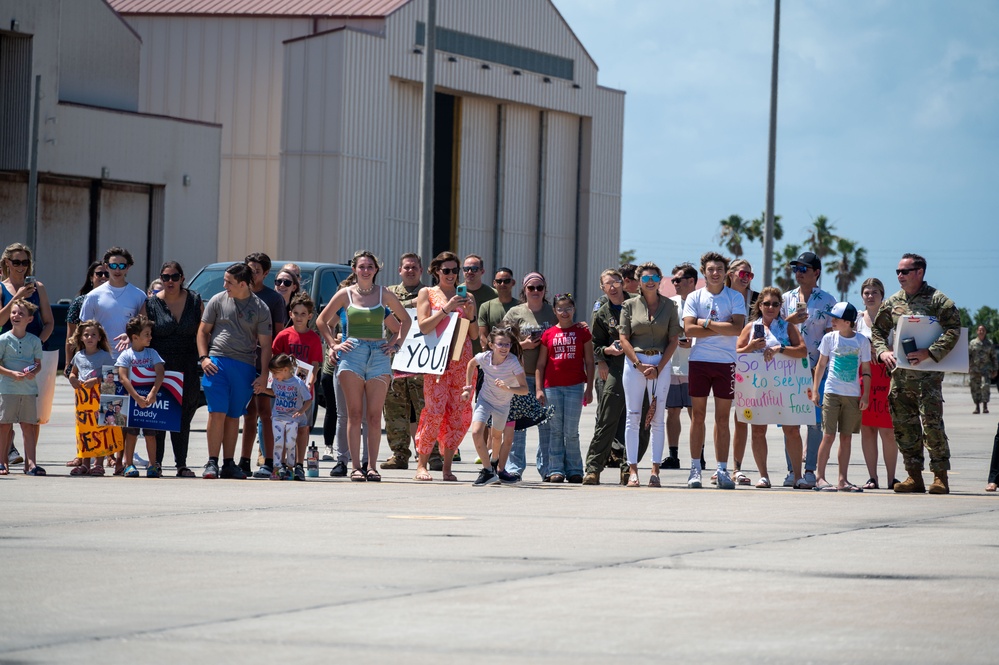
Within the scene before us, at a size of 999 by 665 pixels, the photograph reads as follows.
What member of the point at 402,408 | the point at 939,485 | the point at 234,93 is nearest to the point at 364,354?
the point at 402,408

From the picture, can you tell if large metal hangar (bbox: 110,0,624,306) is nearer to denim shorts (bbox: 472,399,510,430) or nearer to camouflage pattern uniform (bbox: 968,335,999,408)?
camouflage pattern uniform (bbox: 968,335,999,408)

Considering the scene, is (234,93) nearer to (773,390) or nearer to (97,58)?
(97,58)

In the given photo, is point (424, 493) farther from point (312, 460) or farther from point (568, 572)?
point (568, 572)

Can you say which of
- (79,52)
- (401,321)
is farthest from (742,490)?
(79,52)

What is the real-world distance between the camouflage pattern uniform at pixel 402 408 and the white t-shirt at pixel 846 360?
12.9 feet

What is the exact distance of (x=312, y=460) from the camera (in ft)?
48.1

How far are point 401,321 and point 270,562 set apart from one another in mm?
6173

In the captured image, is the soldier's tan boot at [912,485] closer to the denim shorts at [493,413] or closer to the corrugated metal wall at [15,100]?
the denim shorts at [493,413]

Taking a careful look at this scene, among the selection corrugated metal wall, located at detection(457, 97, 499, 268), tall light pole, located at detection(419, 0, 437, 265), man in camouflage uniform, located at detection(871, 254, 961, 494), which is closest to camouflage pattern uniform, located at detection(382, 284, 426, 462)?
man in camouflage uniform, located at detection(871, 254, 961, 494)

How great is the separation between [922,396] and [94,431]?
6723mm

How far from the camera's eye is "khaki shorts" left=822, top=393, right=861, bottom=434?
546 inches

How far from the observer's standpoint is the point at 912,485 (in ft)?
43.7

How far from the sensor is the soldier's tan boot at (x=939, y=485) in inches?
520

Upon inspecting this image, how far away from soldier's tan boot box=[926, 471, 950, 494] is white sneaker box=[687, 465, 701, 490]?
72.5 inches
